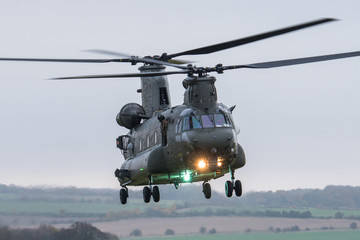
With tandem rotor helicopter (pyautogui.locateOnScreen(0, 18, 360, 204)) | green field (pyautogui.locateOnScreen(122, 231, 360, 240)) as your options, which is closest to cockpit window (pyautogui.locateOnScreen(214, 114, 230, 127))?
tandem rotor helicopter (pyautogui.locateOnScreen(0, 18, 360, 204))

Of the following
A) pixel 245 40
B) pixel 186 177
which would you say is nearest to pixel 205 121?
pixel 186 177

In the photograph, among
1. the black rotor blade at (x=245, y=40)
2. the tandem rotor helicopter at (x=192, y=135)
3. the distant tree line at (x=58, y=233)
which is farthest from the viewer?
the distant tree line at (x=58, y=233)

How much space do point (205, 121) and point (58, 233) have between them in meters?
15.1

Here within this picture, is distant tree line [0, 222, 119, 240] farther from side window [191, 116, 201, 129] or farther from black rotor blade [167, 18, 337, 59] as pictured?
side window [191, 116, 201, 129]

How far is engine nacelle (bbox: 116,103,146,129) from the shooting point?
3981 centimetres

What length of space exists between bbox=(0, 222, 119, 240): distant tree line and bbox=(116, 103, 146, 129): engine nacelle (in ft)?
26.3

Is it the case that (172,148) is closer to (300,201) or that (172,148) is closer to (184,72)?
(184,72)

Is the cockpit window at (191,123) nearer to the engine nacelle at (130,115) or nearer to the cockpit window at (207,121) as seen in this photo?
the cockpit window at (207,121)

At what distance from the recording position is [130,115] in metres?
39.9

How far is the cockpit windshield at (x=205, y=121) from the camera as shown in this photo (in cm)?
3300

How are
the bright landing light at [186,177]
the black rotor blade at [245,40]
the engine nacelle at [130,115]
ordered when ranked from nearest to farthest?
the black rotor blade at [245,40]
the bright landing light at [186,177]
the engine nacelle at [130,115]

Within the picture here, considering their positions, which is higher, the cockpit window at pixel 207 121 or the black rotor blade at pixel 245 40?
the black rotor blade at pixel 245 40

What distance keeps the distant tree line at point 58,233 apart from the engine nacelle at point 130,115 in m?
8.02

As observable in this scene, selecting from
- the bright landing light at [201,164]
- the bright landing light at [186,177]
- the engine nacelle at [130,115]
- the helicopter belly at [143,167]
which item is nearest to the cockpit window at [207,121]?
the bright landing light at [201,164]
